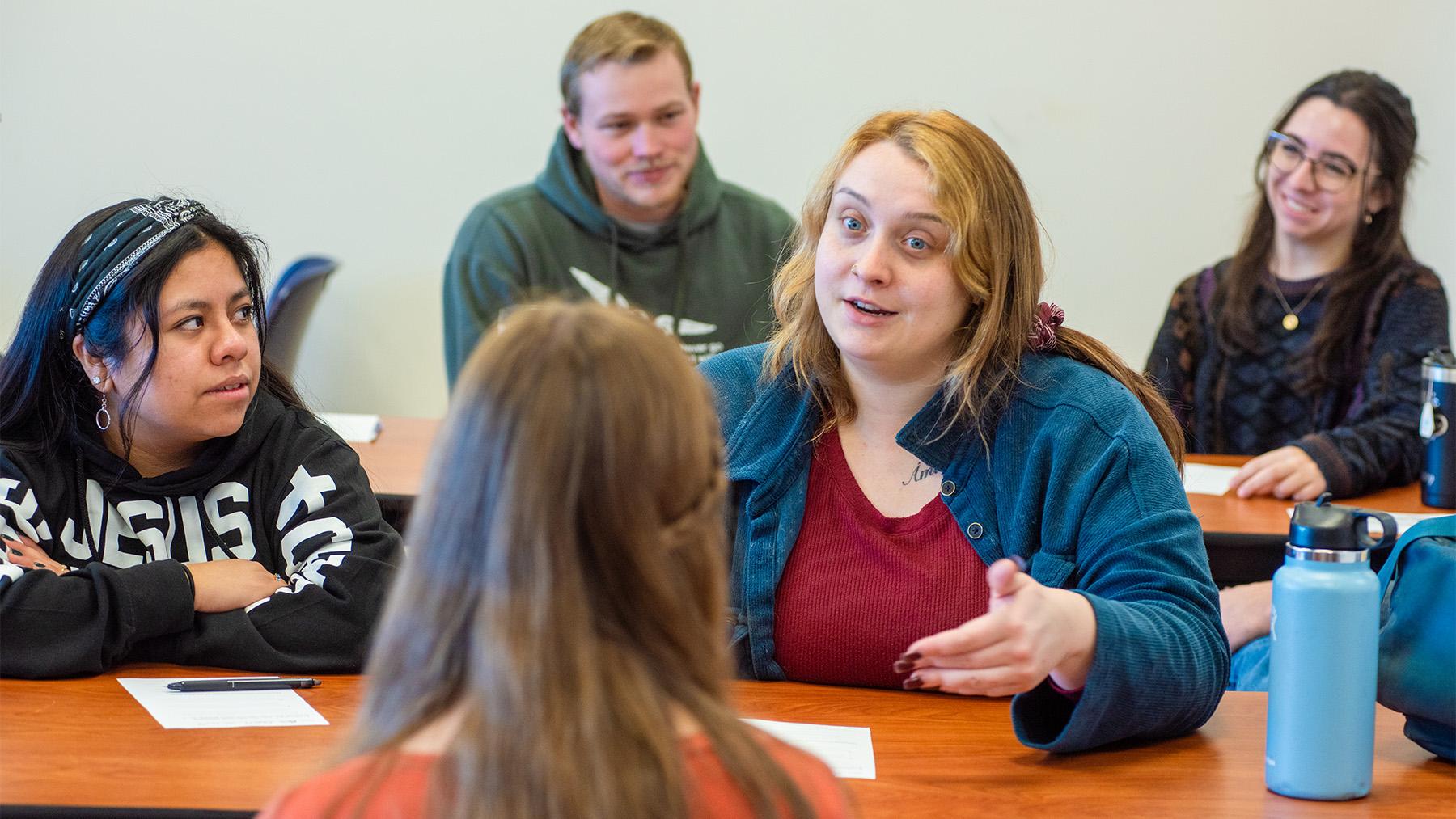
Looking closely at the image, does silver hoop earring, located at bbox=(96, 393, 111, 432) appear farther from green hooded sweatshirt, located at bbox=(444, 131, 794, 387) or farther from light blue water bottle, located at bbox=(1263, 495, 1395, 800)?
green hooded sweatshirt, located at bbox=(444, 131, 794, 387)

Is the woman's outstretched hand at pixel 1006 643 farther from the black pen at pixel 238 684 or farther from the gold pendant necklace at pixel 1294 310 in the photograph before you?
the gold pendant necklace at pixel 1294 310

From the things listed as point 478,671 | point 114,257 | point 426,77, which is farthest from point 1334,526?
point 426,77

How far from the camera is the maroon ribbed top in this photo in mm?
1661

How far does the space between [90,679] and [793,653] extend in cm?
78

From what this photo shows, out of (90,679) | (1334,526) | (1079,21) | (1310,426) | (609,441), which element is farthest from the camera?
(1079,21)

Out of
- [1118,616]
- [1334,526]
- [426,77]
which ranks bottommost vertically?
[1118,616]

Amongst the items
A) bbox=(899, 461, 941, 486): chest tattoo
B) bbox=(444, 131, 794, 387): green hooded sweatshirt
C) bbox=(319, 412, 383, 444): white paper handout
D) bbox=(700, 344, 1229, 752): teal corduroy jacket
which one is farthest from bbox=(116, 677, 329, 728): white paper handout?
bbox=(444, 131, 794, 387): green hooded sweatshirt

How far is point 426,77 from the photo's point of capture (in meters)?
4.12

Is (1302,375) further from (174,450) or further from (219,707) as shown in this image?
(219,707)

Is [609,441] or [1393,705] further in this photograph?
[1393,705]

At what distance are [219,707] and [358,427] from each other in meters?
1.67

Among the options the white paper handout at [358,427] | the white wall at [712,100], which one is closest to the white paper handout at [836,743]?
the white paper handout at [358,427]

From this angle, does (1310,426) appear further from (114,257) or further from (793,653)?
(114,257)

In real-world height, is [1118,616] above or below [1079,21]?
below
